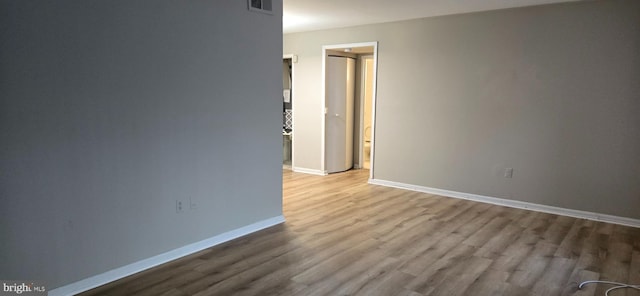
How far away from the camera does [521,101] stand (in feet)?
16.0

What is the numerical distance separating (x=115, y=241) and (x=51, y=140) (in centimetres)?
83

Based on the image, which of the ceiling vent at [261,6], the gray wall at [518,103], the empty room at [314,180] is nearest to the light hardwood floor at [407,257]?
the empty room at [314,180]

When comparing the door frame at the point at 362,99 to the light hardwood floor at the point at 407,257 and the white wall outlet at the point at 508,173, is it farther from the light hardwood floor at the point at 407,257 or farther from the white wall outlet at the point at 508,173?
the white wall outlet at the point at 508,173

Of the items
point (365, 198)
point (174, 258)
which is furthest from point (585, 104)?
point (174, 258)

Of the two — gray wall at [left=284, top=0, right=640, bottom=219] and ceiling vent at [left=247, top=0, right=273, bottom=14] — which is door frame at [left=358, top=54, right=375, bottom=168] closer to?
gray wall at [left=284, top=0, right=640, bottom=219]

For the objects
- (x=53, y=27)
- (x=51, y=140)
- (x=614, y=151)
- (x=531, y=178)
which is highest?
(x=53, y=27)

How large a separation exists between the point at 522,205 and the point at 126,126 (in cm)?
435

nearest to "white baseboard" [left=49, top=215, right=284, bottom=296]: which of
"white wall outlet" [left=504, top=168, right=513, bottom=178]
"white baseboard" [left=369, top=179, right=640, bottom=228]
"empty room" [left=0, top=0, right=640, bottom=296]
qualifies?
"empty room" [left=0, top=0, right=640, bottom=296]

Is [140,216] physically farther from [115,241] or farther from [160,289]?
[160,289]

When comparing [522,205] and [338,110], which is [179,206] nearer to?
[522,205]

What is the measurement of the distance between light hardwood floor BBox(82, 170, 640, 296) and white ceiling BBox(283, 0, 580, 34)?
2.30 meters

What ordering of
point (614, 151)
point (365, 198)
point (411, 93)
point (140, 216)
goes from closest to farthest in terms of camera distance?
1. point (140, 216)
2. point (614, 151)
3. point (365, 198)
4. point (411, 93)

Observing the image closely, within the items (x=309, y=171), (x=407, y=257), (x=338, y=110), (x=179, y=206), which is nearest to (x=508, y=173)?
(x=407, y=257)

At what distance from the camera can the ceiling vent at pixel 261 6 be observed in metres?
3.71
